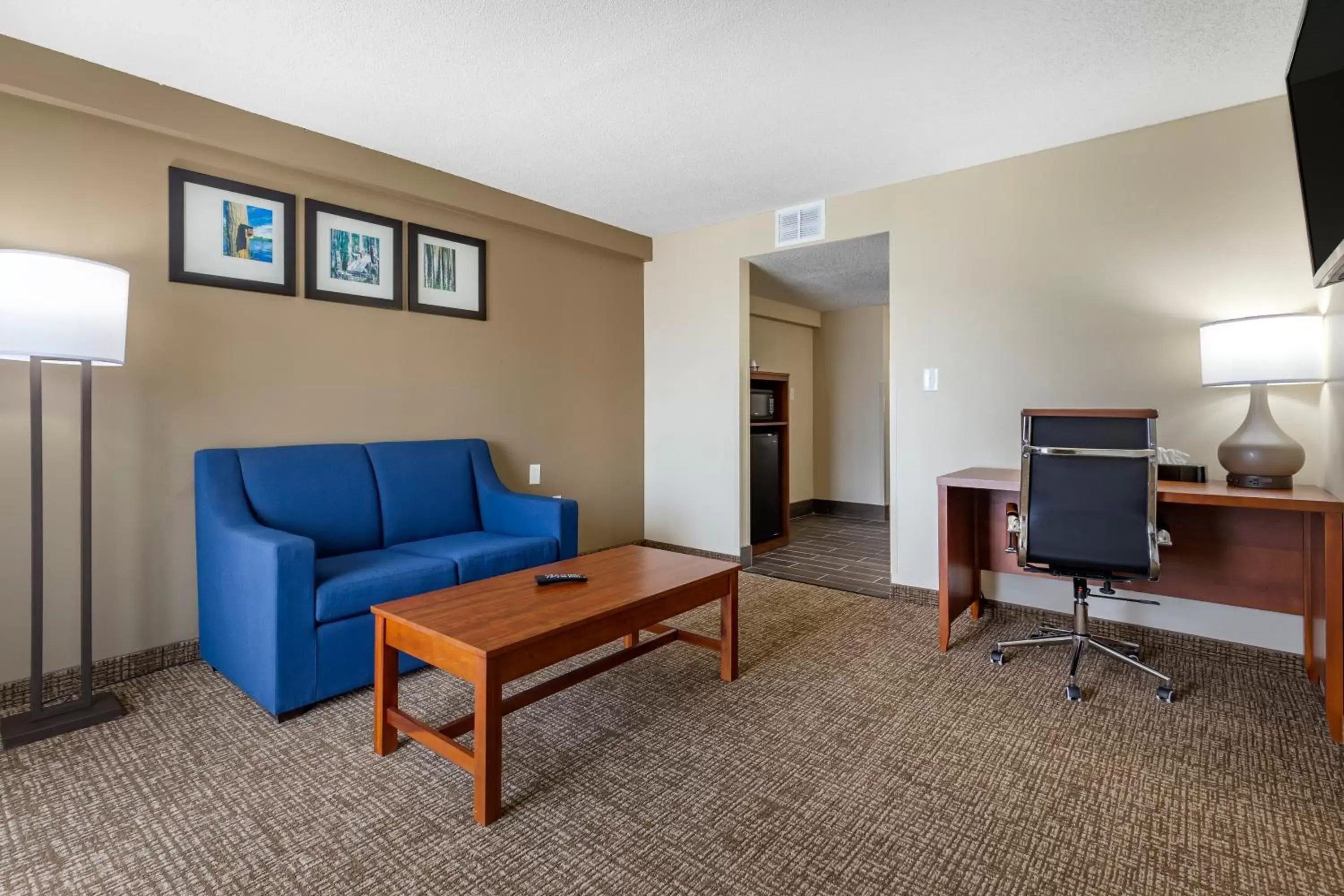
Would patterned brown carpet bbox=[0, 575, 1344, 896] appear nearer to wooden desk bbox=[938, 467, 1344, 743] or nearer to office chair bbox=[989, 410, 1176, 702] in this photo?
wooden desk bbox=[938, 467, 1344, 743]

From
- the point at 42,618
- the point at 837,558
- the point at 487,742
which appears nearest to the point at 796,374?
the point at 837,558

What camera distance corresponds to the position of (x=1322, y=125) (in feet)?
4.59

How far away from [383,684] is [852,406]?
545 centimetres

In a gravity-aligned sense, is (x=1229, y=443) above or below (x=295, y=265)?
below

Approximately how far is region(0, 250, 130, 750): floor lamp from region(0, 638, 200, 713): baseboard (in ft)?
0.17

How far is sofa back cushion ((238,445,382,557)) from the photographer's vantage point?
8.82 ft

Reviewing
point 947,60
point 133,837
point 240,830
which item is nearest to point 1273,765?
point 947,60

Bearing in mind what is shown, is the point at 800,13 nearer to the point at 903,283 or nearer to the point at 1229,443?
the point at 903,283

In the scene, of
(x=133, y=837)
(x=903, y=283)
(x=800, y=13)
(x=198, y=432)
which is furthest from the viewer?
(x=903, y=283)

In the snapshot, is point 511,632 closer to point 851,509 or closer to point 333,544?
point 333,544

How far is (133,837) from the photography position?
156cm

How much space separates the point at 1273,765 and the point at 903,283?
8.54ft

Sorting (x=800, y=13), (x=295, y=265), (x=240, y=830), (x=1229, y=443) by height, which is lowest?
(x=240, y=830)

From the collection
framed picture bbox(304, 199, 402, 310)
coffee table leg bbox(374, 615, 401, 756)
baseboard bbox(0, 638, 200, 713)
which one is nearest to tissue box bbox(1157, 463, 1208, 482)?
coffee table leg bbox(374, 615, 401, 756)
